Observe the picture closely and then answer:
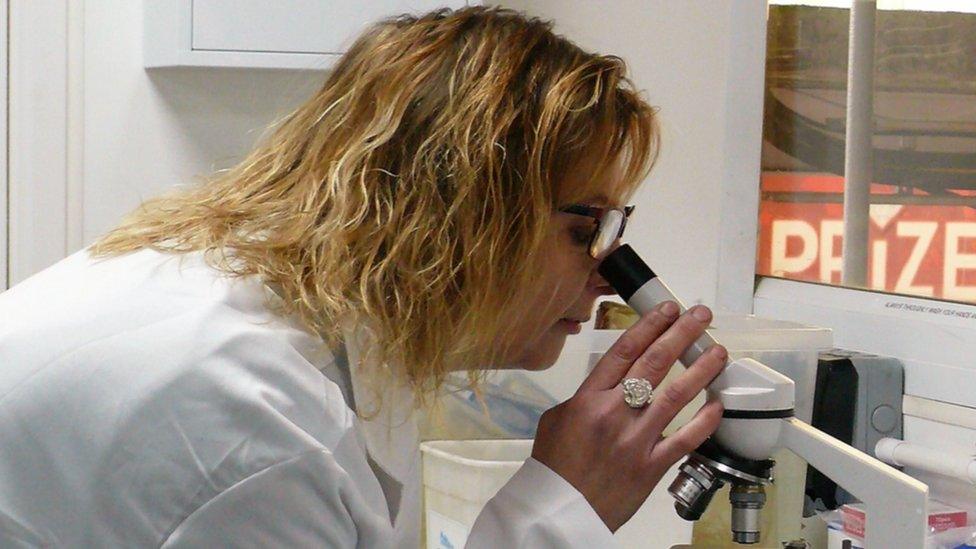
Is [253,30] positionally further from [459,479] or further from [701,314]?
[701,314]

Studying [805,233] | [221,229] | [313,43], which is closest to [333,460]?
[221,229]

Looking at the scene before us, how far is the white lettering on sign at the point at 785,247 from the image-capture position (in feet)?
6.47

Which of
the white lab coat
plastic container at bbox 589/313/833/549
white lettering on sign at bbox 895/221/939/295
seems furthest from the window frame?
the white lab coat

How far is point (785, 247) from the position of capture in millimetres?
2021

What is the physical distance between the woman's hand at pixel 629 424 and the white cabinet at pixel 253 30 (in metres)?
1.17

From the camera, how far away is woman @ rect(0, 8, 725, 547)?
0.96 meters

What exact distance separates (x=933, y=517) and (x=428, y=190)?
0.74 metres

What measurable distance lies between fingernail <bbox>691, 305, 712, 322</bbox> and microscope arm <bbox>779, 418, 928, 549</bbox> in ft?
0.39

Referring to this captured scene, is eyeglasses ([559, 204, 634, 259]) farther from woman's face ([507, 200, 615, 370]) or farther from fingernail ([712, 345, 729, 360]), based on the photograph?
fingernail ([712, 345, 729, 360])

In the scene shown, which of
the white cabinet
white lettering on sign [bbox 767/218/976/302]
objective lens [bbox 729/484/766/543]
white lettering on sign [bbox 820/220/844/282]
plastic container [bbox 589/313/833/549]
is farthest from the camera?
the white cabinet

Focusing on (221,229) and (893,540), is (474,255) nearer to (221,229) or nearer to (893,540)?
(221,229)

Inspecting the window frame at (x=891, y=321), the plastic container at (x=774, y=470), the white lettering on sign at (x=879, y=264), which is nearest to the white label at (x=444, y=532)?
the plastic container at (x=774, y=470)

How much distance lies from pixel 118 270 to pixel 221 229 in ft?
0.33

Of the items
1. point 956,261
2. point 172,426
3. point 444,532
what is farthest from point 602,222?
point 956,261
